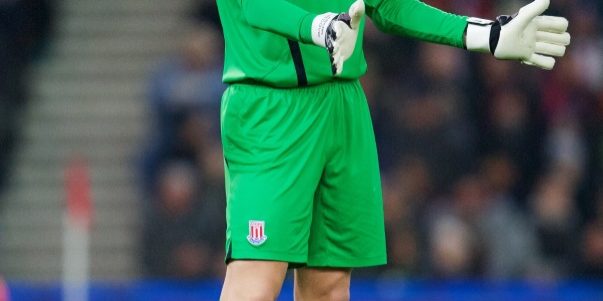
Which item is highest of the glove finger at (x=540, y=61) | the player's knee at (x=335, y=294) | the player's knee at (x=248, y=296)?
the glove finger at (x=540, y=61)

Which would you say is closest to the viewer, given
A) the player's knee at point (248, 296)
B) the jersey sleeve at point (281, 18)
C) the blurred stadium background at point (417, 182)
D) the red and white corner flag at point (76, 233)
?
the jersey sleeve at point (281, 18)

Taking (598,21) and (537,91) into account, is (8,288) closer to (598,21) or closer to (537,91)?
(537,91)

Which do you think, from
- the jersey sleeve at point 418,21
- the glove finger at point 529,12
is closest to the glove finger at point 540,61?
the glove finger at point 529,12

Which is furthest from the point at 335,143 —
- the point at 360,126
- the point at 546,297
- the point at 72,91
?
the point at 72,91

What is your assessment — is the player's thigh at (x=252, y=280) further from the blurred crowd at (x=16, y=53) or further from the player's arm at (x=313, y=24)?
the blurred crowd at (x=16, y=53)

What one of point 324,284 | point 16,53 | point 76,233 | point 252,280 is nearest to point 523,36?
point 324,284

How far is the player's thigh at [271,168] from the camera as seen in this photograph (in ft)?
15.6

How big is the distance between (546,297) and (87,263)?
3830mm

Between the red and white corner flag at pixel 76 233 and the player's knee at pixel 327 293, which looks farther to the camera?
the red and white corner flag at pixel 76 233

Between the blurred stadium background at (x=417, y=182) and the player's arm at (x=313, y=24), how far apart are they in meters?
4.14

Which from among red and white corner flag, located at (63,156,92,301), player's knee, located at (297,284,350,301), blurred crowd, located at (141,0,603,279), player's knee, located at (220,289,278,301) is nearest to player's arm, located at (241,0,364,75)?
player's knee, located at (220,289,278,301)

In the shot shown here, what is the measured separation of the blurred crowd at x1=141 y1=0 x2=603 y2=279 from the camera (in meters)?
9.72

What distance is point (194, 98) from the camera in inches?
402

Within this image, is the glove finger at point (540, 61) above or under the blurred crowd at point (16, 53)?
above
